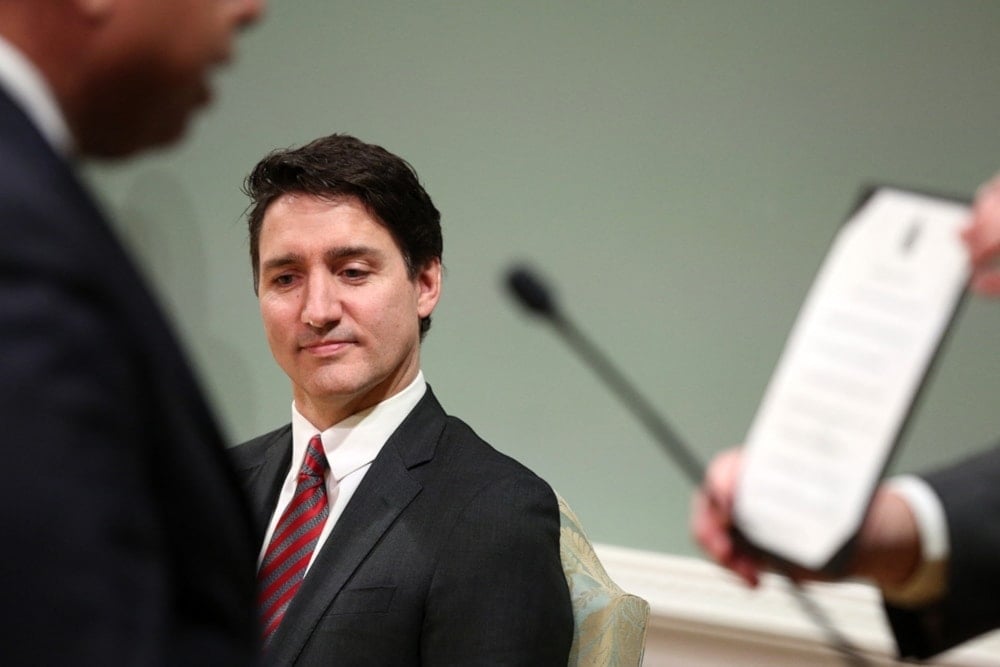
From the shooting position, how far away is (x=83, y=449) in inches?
26.1

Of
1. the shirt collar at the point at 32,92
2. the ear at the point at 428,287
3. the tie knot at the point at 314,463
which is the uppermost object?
the shirt collar at the point at 32,92

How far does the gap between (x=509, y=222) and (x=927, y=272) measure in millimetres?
1767

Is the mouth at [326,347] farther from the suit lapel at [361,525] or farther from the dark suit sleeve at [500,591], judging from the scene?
the dark suit sleeve at [500,591]

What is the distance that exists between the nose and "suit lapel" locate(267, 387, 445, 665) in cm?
19

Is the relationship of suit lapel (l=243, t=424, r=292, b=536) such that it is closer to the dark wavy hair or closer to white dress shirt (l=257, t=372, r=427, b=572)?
white dress shirt (l=257, t=372, r=427, b=572)

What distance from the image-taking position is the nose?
1.94m

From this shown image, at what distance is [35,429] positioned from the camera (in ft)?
2.14

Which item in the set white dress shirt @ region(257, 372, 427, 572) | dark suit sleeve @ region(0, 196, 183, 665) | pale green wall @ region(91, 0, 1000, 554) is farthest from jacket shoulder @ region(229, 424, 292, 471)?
dark suit sleeve @ region(0, 196, 183, 665)

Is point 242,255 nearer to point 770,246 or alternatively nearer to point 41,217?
point 770,246

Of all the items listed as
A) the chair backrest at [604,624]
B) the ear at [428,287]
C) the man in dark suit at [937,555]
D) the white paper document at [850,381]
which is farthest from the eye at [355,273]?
the white paper document at [850,381]

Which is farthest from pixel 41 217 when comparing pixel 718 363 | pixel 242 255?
pixel 242 255

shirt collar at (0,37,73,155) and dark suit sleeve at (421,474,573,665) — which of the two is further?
dark suit sleeve at (421,474,573,665)

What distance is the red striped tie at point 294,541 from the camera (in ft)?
5.92

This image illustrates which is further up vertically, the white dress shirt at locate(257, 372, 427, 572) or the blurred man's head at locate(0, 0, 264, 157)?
the blurred man's head at locate(0, 0, 264, 157)
